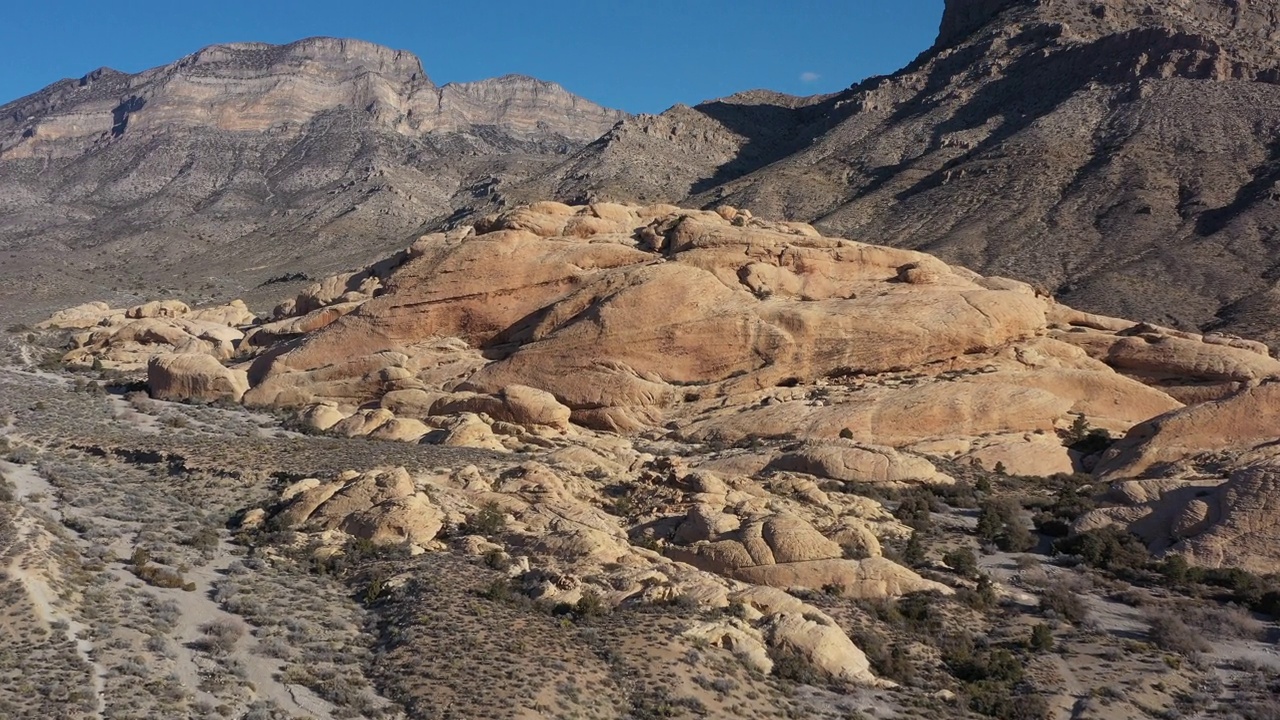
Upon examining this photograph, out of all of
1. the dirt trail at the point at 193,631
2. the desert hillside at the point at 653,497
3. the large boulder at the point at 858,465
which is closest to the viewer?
the dirt trail at the point at 193,631

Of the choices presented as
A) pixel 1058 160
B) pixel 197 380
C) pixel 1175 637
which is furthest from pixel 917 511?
pixel 1058 160

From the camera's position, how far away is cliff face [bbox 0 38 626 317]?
378 ft

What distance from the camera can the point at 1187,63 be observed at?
307ft

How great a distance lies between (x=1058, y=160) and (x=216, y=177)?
4776 inches

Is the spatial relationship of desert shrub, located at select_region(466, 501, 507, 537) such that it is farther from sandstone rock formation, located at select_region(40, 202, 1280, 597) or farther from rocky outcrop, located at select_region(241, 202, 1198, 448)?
rocky outcrop, located at select_region(241, 202, 1198, 448)

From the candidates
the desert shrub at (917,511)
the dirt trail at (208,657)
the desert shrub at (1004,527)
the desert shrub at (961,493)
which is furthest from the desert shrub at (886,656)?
the dirt trail at (208,657)

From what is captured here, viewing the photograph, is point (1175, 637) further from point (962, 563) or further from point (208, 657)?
point (208, 657)

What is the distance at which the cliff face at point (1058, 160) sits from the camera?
70.5 m

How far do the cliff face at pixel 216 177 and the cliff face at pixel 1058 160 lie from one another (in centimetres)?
2707

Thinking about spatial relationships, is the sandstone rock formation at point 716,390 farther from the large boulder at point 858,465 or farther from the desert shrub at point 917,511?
the desert shrub at point 917,511

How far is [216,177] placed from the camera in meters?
157

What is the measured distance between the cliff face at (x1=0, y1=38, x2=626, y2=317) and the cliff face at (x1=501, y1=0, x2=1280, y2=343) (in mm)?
27068

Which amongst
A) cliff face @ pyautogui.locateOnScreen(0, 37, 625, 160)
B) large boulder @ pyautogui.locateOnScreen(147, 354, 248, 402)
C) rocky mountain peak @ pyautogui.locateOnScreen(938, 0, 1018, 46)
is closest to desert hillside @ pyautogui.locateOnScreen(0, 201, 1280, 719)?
large boulder @ pyautogui.locateOnScreen(147, 354, 248, 402)

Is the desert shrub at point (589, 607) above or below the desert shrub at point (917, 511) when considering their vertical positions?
below
